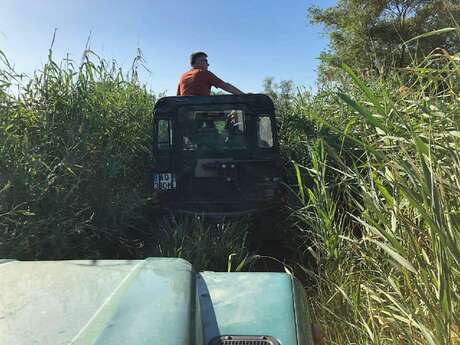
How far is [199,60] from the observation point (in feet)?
20.3

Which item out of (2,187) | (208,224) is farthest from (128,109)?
(2,187)

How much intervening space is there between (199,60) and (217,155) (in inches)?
66.6

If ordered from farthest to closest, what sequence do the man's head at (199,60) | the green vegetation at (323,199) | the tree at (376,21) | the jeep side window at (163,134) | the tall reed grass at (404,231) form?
1. the tree at (376,21)
2. the man's head at (199,60)
3. the jeep side window at (163,134)
4. the green vegetation at (323,199)
5. the tall reed grass at (404,231)

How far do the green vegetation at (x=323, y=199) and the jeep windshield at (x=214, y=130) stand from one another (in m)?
0.61

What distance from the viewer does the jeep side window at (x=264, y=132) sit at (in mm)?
5094

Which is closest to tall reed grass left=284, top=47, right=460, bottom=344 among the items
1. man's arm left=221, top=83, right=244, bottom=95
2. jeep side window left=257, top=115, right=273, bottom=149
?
jeep side window left=257, top=115, right=273, bottom=149

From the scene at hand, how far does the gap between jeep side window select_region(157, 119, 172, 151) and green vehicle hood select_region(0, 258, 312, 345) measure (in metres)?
3.34

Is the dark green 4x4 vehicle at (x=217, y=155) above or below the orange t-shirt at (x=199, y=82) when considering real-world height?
below

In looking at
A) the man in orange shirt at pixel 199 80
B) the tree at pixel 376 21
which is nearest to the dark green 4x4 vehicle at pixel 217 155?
the man in orange shirt at pixel 199 80

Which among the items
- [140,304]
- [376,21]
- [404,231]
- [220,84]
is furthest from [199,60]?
[376,21]

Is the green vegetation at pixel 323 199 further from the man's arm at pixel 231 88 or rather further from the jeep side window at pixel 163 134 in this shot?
the man's arm at pixel 231 88

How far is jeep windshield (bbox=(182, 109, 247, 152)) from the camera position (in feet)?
16.7

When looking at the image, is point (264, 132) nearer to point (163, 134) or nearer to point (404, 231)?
point (163, 134)

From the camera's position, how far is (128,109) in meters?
5.45
